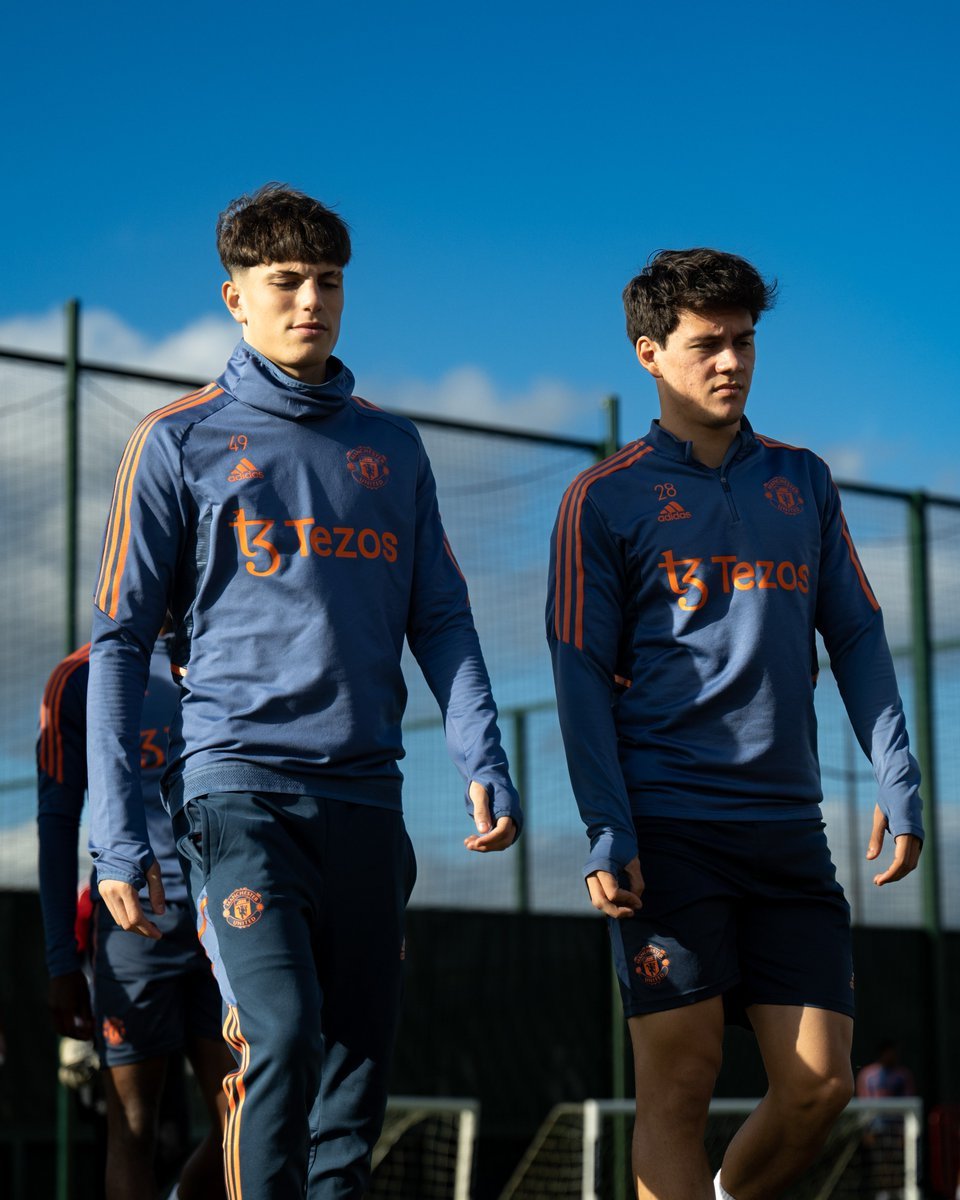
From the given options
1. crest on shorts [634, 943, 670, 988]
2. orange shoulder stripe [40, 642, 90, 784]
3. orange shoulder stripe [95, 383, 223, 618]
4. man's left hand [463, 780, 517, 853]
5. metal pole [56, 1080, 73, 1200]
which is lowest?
metal pole [56, 1080, 73, 1200]

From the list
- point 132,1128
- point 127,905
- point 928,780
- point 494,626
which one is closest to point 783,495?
point 127,905

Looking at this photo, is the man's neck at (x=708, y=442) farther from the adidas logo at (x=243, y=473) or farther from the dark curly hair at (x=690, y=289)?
the adidas logo at (x=243, y=473)

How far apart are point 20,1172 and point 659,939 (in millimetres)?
4355

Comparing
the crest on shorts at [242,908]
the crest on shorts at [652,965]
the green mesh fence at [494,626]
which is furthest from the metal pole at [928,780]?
the crest on shorts at [242,908]

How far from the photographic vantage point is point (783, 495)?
12.2ft

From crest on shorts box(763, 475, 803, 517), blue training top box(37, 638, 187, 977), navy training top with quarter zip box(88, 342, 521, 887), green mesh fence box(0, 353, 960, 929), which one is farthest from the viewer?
green mesh fence box(0, 353, 960, 929)

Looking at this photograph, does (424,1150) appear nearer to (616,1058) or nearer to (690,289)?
(616,1058)

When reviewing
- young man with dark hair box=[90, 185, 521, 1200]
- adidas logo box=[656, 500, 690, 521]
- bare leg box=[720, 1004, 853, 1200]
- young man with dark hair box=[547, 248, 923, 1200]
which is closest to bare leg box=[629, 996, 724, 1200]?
young man with dark hair box=[547, 248, 923, 1200]

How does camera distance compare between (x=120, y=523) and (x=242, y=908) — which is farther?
(x=120, y=523)

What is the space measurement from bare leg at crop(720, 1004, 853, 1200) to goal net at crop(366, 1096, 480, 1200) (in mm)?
4431

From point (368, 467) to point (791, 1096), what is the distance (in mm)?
1520

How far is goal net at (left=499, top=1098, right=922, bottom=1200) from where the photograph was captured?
7.81 meters

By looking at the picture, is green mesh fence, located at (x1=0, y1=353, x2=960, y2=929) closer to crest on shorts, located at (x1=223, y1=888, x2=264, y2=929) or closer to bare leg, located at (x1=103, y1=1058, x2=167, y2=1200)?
bare leg, located at (x1=103, y1=1058, x2=167, y2=1200)

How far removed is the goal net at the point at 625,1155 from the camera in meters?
7.81
